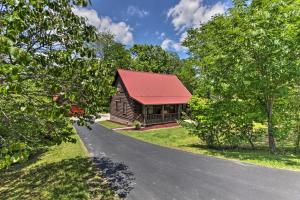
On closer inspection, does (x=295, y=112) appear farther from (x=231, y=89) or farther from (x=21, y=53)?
(x=21, y=53)

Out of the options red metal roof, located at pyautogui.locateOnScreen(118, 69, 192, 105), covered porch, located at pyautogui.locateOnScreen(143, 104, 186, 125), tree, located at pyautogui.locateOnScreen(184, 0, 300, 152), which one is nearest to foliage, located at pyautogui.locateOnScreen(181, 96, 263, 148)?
tree, located at pyautogui.locateOnScreen(184, 0, 300, 152)

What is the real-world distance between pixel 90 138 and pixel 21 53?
15242 millimetres

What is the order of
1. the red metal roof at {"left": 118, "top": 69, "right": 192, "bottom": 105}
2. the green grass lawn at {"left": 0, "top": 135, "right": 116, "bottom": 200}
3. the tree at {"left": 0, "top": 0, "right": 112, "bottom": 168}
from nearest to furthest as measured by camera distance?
the tree at {"left": 0, "top": 0, "right": 112, "bottom": 168} → the green grass lawn at {"left": 0, "top": 135, "right": 116, "bottom": 200} → the red metal roof at {"left": 118, "top": 69, "right": 192, "bottom": 105}

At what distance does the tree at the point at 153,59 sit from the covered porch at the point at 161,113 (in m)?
20.7

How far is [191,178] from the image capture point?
803cm

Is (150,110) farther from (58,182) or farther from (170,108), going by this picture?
(58,182)

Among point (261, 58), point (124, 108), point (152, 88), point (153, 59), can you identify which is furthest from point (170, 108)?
point (153, 59)

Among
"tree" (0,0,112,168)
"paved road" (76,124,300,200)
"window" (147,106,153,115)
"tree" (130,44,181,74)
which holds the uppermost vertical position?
"tree" (130,44,181,74)

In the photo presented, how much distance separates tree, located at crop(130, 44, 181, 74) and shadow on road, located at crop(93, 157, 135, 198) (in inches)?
1433

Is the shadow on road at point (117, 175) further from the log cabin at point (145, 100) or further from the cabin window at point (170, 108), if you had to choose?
the cabin window at point (170, 108)

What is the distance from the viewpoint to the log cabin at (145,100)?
2339 centimetres

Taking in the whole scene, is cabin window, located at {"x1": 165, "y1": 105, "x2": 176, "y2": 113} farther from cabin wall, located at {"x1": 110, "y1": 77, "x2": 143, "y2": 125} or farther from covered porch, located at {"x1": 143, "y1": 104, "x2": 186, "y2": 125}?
cabin wall, located at {"x1": 110, "y1": 77, "x2": 143, "y2": 125}

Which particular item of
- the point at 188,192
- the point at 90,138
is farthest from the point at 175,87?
the point at 188,192

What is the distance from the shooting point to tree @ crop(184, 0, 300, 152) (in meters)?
10.1
